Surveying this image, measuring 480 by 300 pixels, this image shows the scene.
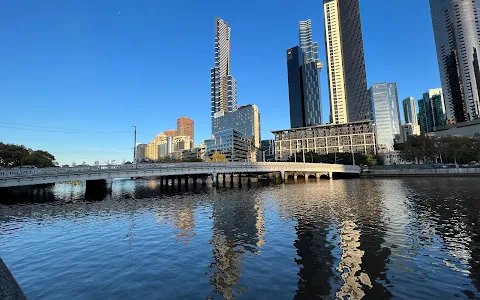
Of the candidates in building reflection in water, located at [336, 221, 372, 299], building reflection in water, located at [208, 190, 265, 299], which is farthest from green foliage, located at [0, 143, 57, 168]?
building reflection in water, located at [336, 221, 372, 299]

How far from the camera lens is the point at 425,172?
284ft

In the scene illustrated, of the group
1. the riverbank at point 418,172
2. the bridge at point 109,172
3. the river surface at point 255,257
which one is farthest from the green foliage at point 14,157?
the riverbank at point 418,172

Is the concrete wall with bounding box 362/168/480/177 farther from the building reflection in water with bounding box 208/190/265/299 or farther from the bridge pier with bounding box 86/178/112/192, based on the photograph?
the bridge pier with bounding box 86/178/112/192

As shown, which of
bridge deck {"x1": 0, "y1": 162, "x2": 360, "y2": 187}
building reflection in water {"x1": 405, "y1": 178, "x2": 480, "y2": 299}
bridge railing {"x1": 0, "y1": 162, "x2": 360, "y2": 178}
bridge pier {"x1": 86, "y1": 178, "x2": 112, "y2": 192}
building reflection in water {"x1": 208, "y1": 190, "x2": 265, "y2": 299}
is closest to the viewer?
building reflection in water {"x1": 208, "y1": 190, "x2": 265, "y2": 299}

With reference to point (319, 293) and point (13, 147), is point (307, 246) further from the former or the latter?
point (13, 147)

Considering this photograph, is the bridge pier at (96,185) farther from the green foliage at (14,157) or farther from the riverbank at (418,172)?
the riverbank at (418,172)

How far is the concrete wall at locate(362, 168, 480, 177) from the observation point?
76.4 meters

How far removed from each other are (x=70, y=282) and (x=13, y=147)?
3667 inches

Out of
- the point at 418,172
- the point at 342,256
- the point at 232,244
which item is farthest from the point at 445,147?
the point at 232,244

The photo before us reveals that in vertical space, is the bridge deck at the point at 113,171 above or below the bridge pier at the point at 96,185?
above

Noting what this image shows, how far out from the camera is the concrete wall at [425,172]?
251 ft

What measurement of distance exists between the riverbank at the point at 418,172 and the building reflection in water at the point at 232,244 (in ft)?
273

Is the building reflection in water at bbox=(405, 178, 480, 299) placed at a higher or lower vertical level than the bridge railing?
lower

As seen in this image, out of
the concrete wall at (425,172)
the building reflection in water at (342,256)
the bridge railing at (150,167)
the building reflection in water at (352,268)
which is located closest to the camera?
the building reflection in water at (352,268)
